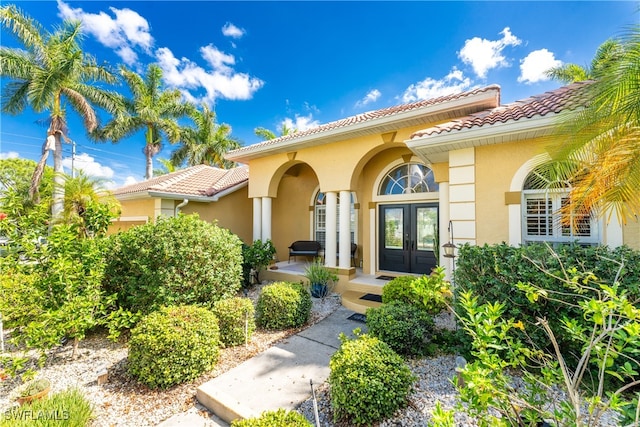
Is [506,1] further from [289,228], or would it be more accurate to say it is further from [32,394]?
[32,394]

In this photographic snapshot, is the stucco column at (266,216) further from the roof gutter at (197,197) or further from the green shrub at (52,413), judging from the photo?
the green shrub at (52,413)

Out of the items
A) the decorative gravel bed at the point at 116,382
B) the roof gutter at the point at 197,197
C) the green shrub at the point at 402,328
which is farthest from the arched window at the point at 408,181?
the roof gutter at the point at 197,197

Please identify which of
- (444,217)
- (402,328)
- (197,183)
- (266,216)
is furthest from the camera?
(197,183)

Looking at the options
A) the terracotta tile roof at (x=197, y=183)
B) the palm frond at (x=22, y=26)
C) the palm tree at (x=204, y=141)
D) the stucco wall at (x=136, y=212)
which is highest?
the palm frond at (x=22, y=26)

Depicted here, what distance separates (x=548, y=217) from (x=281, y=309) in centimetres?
629

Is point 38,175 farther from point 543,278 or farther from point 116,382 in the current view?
point 543,278

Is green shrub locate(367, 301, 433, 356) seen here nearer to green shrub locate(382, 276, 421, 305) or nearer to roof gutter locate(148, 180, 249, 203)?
green shrub locate(382, 276, 421, 305)

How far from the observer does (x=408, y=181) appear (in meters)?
9.69

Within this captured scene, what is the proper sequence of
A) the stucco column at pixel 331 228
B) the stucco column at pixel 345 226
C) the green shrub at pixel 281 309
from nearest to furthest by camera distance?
the green shrub at pixel 281 309 → the stucco column at pixel 345 226 → the stucco column at pixel 331 228

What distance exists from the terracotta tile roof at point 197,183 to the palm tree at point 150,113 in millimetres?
12893

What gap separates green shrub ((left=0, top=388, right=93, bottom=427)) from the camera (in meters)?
3.00

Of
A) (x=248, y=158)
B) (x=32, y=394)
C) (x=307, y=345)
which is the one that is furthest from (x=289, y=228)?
(x=32, y=394)

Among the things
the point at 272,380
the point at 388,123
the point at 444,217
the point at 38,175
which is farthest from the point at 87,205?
the point at 38,175

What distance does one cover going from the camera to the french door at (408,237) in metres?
9.22
